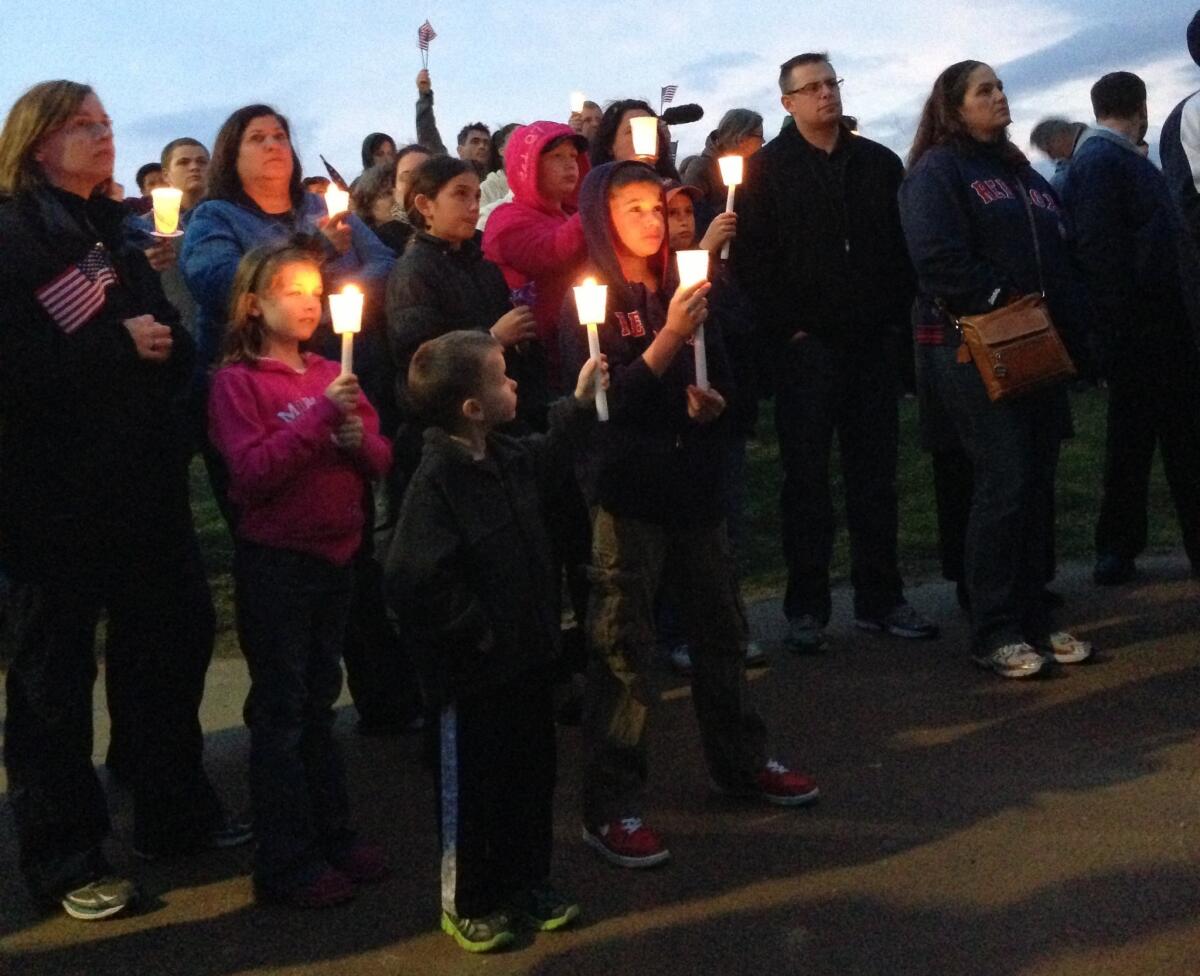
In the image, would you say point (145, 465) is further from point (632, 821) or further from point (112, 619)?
point (632, 821)

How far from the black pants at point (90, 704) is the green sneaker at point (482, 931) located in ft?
3.40

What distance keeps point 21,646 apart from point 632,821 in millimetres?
1697

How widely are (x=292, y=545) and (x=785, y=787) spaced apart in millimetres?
1626

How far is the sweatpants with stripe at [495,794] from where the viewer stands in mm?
4203

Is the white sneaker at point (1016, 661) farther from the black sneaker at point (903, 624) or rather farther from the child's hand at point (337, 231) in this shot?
the child's hand at point (337, 231)

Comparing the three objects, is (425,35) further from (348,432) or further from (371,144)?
(348,432)

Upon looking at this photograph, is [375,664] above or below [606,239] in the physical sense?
below

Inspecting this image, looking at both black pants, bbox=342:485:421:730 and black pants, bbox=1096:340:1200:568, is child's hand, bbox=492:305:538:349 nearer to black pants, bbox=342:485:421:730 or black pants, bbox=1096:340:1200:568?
black pants, bbox=342:485:421:730

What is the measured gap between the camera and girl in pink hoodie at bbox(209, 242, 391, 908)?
14.9ft

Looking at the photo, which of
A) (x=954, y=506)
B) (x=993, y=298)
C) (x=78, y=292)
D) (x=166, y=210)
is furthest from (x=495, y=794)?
(x=954, y=506)

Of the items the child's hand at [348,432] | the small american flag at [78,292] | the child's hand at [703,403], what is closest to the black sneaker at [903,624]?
the child's hand at [703,403]

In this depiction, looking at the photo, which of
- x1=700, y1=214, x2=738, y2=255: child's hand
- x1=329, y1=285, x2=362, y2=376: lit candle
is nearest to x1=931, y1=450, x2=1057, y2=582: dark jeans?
x1=700, y1=214, x2=738, y2=255: child's hand

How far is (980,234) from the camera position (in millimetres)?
6422

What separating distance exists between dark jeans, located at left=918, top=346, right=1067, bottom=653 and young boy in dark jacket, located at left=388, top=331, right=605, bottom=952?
2562mm
